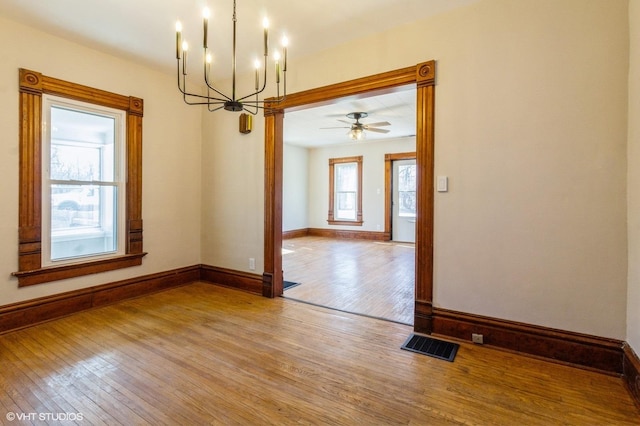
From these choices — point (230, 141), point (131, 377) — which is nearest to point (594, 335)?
Answer: point (131, 377)

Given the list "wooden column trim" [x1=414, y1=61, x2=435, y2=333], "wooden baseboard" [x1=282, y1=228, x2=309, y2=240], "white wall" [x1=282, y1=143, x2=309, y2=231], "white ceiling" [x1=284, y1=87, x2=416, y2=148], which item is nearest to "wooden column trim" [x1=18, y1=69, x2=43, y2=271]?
"white ceiling" [x1=284, y1=87, x2=416, y2=148]

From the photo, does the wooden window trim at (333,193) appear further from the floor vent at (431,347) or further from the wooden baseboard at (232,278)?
the floor vent at (431,347)

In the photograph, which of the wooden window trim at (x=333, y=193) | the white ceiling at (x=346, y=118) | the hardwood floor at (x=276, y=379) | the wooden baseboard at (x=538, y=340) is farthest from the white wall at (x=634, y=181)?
the wooden window trim at (x=333, y=193)

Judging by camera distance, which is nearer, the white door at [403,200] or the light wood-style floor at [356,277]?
the light wood-style floor at [356,277]

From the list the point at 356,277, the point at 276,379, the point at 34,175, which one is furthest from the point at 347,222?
the point at 276,379

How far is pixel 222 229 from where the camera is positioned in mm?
4074

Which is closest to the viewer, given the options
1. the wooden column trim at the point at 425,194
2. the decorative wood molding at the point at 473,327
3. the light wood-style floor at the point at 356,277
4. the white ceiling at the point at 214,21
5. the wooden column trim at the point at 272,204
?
the decorative wood molding at the point at 473,327

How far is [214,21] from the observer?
8.80ft

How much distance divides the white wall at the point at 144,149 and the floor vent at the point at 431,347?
3.00 metres

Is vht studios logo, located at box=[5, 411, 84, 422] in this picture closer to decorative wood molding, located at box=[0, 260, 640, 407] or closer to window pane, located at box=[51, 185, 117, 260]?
decorative wood molding, located at box=[0, 260, 640, 407]

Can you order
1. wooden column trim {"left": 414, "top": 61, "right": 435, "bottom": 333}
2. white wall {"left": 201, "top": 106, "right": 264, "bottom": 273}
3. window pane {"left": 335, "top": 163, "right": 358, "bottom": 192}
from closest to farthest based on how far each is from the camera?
wooden column trim {"left": 414, "top": 61, "right": 435, "bottom": 333}, white wall {"left": 201, "top": 106, "right": 264, "bottom": 273}, window pane {"left": 335, "top": 163, "right": 358, "bottom": 192}

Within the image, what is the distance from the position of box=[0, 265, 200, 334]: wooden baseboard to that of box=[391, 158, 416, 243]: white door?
18.0ft

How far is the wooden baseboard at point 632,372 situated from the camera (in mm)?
1767

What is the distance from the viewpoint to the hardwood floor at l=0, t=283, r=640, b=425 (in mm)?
1654
